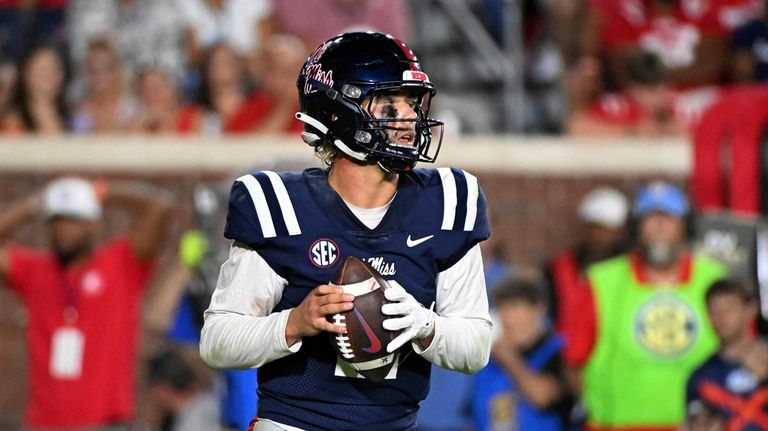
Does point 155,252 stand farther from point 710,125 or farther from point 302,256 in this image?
point 302,256

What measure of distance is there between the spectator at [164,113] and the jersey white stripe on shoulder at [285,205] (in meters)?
6.00

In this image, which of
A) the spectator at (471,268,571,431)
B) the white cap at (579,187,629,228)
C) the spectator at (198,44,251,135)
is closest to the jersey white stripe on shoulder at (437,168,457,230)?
the spectator at (471,268,571,431)

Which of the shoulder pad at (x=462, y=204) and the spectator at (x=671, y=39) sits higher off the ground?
the spectator at (x=671, y=39)

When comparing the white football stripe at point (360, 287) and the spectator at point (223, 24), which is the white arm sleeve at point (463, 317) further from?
the spectator at point (223, 24)

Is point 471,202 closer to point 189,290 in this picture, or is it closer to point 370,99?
point 370,99

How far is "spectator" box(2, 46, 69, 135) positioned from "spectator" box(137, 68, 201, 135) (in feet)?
1.67

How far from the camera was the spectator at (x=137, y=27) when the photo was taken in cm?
991

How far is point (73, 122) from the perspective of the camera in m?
9.81

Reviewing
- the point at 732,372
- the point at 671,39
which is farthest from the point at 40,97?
the point at 732,372

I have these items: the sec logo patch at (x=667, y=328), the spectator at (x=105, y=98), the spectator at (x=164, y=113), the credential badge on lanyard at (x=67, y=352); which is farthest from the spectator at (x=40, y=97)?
the sec logo patch at (x=667, y=328)

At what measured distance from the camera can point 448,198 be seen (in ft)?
12.7

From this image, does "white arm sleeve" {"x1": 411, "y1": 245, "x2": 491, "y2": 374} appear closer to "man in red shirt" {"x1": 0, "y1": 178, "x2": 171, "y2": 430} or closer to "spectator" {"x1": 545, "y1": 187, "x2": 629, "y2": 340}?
"man in red shirt" {"x1": 0, "y1": 178, "x2": 171, "y2": 430}

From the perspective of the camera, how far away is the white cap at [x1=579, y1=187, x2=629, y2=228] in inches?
356

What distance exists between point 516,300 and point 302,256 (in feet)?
13.6
